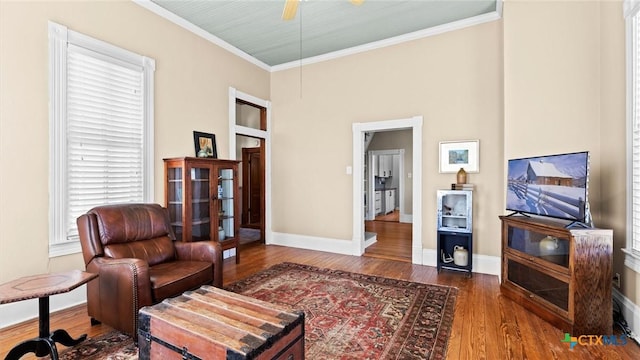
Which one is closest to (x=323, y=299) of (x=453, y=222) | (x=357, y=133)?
(x=453, y=222)

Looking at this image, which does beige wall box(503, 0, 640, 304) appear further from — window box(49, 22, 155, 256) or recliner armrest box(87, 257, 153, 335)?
window box(49, 22, 155, 256)

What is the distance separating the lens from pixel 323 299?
2.99 meters

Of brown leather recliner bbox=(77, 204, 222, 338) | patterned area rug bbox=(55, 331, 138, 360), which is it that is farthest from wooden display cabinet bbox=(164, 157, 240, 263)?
patterned area rug bbox=(55, 331, 138, 360)

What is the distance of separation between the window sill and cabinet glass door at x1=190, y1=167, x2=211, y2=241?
168 inches

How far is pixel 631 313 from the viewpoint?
230 cm

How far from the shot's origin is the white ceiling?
3.59 meters

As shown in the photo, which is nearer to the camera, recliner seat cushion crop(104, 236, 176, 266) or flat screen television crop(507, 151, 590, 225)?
flat screen television crop(507, 151, 590, 225)

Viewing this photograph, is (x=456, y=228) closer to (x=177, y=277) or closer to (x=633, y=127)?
(x=633, y=127)

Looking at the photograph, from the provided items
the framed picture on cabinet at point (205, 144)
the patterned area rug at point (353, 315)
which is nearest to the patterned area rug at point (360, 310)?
the patterned area rug at point (353, 315)

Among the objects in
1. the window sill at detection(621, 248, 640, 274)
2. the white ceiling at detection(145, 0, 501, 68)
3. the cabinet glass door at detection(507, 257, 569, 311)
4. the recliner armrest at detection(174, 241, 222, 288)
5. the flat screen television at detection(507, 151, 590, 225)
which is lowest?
the cabinet glass door at detection(507, 257, 569, 311)

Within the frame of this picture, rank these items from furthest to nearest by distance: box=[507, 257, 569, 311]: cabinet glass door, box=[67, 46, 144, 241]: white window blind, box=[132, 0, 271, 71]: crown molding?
box=[132, 0, 271, 71]: crown molding → box=[67, 46, 144, 241]: white window blind → box=[507, 257, 569, 311]: cabinet glass door

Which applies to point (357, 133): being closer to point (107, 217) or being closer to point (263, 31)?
point (263, 31)

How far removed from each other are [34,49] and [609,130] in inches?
205

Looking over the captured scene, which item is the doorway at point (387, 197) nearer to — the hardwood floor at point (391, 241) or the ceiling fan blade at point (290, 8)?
the hardwood floor at point (391, 241)
